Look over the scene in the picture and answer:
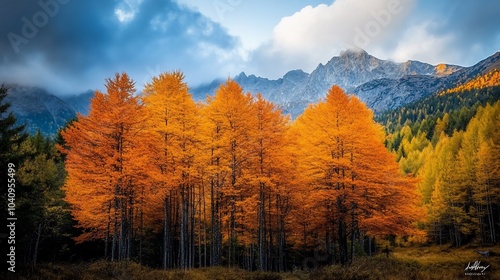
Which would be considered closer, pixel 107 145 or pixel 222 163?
pixel 107 145

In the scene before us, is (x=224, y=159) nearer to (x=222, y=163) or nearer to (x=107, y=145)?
(x=222, y=163)

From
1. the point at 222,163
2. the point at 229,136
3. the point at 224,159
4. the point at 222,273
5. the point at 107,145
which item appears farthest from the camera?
the point at 224,159

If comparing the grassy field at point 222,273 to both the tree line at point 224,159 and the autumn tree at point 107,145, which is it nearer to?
the tree line at point 224,159

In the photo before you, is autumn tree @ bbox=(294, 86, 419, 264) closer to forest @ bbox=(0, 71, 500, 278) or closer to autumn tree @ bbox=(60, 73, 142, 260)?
forest @ bbox=(0, 71, 500, 278)

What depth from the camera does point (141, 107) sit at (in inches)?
741

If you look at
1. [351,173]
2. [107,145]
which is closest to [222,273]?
[107,145]

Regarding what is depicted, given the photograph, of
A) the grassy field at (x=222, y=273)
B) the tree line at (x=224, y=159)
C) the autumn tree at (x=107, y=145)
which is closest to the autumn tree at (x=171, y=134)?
the tree line at (x=224, y=159)

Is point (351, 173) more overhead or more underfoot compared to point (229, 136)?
more underfoot

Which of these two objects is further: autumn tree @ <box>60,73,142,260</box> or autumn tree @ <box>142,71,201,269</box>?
autumn tree @ <box>142,71,201,269</box>

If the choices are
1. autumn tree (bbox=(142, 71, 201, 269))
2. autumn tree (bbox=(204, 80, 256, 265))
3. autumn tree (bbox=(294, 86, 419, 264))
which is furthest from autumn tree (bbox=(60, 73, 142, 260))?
autumn tree (bbox=(294, 86, 419, 264))

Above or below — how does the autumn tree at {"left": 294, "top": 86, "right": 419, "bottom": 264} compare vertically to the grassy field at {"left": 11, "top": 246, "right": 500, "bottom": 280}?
above

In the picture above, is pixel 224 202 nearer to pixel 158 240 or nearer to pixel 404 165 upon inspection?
pixel 158 240

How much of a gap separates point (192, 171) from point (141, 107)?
5.21 m

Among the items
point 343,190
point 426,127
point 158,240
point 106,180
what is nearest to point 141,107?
point 106,180
